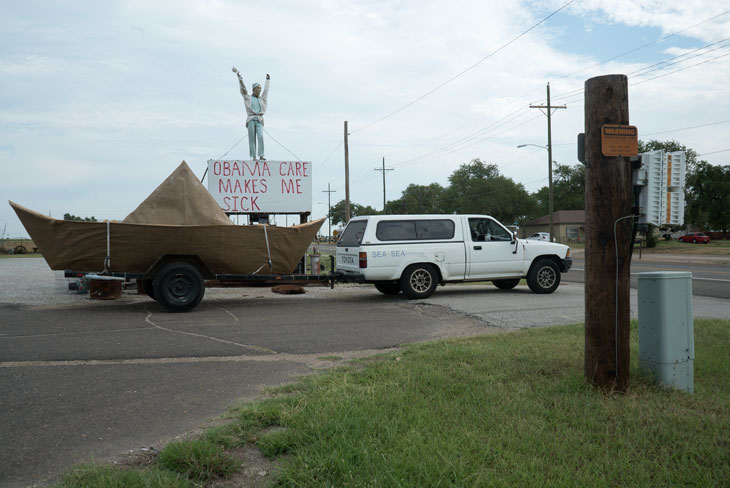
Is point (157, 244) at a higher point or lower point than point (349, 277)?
higher

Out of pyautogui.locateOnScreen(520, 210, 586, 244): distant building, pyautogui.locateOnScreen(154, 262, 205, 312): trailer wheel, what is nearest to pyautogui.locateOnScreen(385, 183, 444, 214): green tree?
pyautogui.locateOnScreen(520, 210, 586, 244): distant building

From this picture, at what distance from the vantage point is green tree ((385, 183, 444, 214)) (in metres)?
107

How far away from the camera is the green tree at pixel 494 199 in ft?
282

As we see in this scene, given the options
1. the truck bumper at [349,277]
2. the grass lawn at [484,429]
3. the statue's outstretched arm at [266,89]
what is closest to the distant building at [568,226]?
the statue's outstretched arm at [266,89]

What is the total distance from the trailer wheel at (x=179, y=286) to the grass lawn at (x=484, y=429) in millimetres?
5308

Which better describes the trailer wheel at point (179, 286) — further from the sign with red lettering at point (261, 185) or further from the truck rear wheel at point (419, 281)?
the sign with red lettering at point (261, 185)

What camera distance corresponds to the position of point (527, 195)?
88750mm

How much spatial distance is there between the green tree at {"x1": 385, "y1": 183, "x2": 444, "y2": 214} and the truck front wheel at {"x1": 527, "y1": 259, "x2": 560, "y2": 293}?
9191 cm

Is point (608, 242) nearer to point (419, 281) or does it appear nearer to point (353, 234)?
point (419, 281)

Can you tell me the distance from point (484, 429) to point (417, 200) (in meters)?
108

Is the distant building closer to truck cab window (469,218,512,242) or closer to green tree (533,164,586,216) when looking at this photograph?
green tree (533,164,586,216)

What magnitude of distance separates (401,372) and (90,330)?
5326 millimetres

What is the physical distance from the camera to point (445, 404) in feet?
13.5

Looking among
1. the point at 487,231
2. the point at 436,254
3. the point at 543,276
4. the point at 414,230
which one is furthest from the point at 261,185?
the point at 543,276
